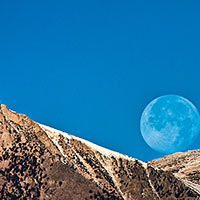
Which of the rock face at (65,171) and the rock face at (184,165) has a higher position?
the rock face at (184,165)

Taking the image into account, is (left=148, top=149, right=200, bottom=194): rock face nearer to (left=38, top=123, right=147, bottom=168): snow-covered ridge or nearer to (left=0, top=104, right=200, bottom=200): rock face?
(left=0, top=104, right=200, bottom=200): rock face

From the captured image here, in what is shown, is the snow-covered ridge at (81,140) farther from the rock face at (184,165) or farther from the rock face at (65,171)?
the rock face at (184,165)

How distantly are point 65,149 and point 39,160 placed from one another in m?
4.32

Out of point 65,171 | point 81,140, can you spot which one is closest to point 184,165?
point 81,140

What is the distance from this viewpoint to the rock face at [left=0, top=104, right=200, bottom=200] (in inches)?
1575

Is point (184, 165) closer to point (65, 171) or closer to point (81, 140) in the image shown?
point (81, 140)

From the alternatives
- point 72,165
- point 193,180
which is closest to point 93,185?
point 72,165

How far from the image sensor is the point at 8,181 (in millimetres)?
39438

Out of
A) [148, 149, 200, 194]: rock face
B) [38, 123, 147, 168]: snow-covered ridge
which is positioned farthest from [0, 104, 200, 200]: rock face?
[148, 149, 200, 194]: rock face

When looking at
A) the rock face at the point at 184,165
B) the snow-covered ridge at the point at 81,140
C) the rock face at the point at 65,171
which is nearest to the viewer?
the rock face at the point at 65,171

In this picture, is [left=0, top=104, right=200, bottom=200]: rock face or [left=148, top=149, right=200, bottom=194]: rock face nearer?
[left=0, top=104, right=200, bottom=200]: rock face

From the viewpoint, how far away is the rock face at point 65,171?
1575 inches

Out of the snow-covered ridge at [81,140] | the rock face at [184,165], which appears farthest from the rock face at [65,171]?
the rock face at [184,165]

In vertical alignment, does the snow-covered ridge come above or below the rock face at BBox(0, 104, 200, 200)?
above
